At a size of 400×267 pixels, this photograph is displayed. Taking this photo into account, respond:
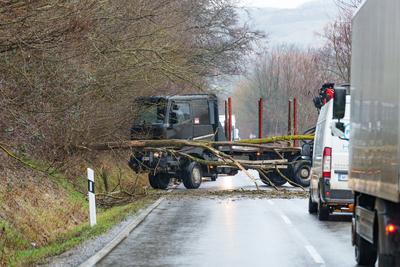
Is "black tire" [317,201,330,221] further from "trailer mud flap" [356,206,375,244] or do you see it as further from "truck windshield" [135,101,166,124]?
"truck windshield" [135,101,166,124]

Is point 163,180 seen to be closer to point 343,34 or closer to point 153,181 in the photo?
point 153,181

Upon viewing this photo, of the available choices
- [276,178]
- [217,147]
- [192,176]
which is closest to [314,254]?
[217,147]

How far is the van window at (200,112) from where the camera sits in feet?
112

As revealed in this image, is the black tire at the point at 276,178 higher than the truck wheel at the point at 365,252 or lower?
lower

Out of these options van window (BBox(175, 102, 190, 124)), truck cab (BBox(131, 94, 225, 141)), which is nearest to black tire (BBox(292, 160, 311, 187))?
truck cab (BBox(131, 94, 225, 141))

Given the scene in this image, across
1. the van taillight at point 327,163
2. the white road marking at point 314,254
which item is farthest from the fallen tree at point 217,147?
the white road marking at point 314,254

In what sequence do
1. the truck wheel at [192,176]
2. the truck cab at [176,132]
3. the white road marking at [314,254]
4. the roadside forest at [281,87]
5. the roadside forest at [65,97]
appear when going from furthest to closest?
1. the roadside forest at [281,87]
2. the truck wheel at [192,176]
3. the truck cab at [176,132]
4. the roadside forest at [65,97]
5. the white road marking at [314,254]

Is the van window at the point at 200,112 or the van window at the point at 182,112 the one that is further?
the van window at the point at 200,112

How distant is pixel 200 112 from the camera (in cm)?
3431

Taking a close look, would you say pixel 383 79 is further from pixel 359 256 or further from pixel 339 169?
pixel 339 169

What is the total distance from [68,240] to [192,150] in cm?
1564

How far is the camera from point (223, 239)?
650 inches

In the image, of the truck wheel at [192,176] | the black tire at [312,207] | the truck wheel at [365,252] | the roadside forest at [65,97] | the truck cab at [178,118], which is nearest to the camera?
the truck wheel at [365,252]

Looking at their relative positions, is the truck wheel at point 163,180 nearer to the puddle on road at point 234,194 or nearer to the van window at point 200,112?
the van window at point 200,112
